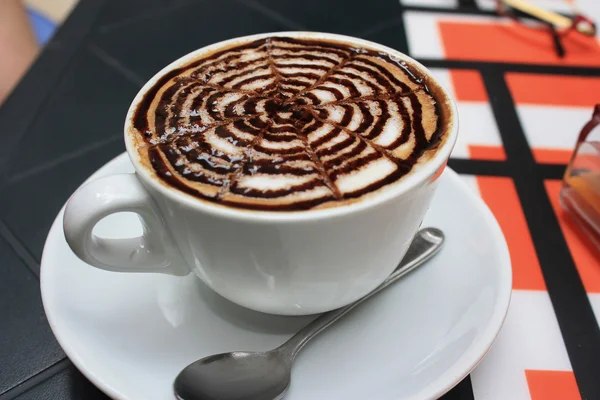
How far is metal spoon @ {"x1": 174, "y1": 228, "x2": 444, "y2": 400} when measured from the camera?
594 millimetres

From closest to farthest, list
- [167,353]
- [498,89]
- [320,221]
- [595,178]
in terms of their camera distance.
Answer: [320,221] → [167,353] → [595,178] → [498,89]

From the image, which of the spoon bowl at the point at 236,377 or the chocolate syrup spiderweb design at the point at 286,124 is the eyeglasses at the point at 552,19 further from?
the spoon bowl at the point at 236,377

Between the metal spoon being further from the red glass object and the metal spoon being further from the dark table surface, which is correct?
the red glass object

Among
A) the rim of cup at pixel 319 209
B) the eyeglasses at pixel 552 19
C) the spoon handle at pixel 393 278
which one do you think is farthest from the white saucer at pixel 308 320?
the eyeglasses at pixel 552 19

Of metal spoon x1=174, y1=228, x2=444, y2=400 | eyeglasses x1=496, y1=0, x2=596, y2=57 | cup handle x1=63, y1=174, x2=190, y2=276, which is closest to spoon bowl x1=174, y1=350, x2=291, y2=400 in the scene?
metal spoon x1=174, y1=228, x2=444, y2=400

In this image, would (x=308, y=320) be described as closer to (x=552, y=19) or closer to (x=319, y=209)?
(x=319, y=209)

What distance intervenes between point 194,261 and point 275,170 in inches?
6.2

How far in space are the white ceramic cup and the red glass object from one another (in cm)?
37

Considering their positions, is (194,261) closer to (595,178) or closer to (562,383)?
(562,383)

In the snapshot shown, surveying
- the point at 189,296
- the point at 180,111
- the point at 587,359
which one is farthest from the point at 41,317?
the point at 587,359

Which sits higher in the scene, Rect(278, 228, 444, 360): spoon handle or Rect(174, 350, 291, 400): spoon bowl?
Rect(174, 350, 291, 400): spoon bowl

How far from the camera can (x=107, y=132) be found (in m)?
1.12

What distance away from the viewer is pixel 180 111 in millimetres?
684

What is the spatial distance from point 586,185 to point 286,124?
55 cm
